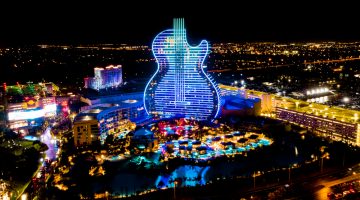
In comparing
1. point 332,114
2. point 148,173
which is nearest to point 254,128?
point 332,114

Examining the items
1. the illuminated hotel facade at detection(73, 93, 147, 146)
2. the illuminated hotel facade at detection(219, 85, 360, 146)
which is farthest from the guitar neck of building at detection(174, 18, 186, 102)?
the illuminated hotel facade at detection(219, 85, 360, 146)

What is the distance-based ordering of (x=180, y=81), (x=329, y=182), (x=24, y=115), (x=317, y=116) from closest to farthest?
(x=329, y=182)
(x=317, y=116)
(x=180, y=81)
(x=24, y=115)

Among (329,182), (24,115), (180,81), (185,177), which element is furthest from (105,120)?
(329,182)

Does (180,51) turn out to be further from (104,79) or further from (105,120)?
(104,79)

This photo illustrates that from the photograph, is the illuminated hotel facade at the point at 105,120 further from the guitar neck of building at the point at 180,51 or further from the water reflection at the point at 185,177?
the water reflection at the point at 185,177

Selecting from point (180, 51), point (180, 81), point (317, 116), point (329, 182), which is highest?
point (180, 51)

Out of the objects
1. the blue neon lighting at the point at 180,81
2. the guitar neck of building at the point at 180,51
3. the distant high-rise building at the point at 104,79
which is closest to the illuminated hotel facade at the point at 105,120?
the blue neon lighting at the point at 180,81

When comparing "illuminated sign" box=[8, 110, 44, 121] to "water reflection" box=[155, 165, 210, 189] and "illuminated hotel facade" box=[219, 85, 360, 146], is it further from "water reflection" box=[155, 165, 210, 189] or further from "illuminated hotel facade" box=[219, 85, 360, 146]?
"illuminated hotel facade" box=[219, 85, 360, 146]
